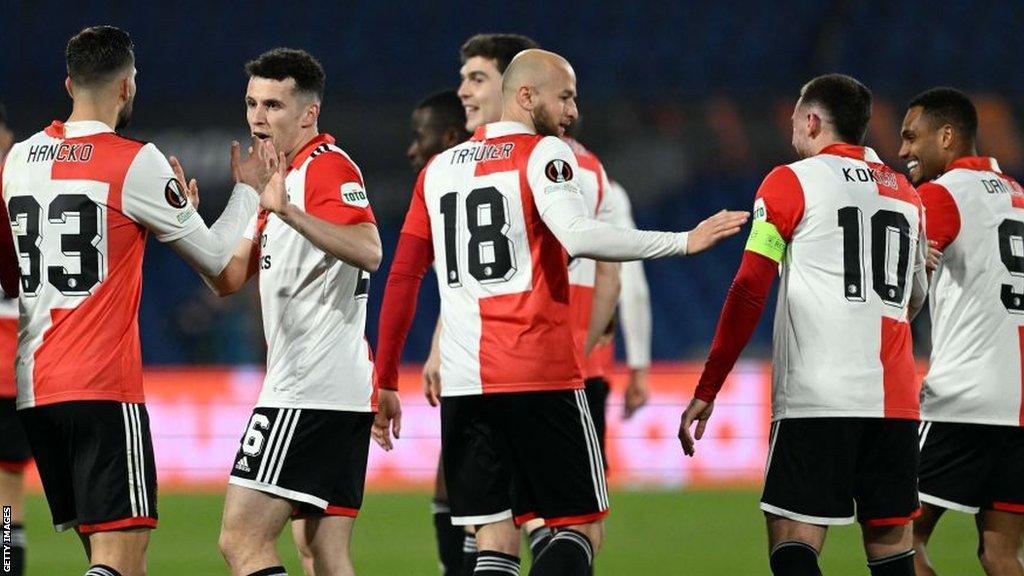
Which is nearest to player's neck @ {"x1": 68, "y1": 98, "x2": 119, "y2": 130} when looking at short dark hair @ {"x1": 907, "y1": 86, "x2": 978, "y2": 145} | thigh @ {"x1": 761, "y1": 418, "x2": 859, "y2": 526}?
thigh @ {"x1": 761, "y1": 418, "x2": 859, "y2": 526}

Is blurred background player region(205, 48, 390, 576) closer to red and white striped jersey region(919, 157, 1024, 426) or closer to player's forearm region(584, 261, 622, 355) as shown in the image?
player's forearm region(584, 261, 622, 355)

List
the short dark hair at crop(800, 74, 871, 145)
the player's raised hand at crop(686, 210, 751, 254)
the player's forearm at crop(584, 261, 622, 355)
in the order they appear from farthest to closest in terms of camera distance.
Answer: the player's forearm at crop(584, 261, 622, 355) < the short dark hair at crop(800, 74, 871, 145) < the player's raised hand at crop(686, 210, 751, 254)

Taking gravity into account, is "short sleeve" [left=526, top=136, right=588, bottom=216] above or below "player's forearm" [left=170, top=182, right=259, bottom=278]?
above

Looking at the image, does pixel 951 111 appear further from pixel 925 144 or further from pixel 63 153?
pixel 63 153

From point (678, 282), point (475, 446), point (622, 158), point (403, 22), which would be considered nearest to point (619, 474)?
point (678, 282)

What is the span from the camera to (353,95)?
19.2 m

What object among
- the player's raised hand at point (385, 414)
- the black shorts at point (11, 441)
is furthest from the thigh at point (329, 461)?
the black shorts at point (11, 441)

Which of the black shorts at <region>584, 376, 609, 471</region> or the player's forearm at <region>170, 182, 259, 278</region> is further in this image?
the black shorts at <region>584, 376, 609, 471</region>

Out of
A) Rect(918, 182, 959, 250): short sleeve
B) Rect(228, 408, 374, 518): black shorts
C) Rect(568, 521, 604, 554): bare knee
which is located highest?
Rect(918, 182, 959, 250): short sleeve

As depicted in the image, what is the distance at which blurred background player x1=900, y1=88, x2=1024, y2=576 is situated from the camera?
5.81 metres

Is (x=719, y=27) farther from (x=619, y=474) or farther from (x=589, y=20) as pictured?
(x=619, y=474)

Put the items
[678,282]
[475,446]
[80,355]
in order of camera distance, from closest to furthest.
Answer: [80,355] → [475,446] → [678,282]

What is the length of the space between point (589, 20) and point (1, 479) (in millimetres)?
15331

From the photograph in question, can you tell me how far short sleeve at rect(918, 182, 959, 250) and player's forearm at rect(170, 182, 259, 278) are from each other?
2.64m
